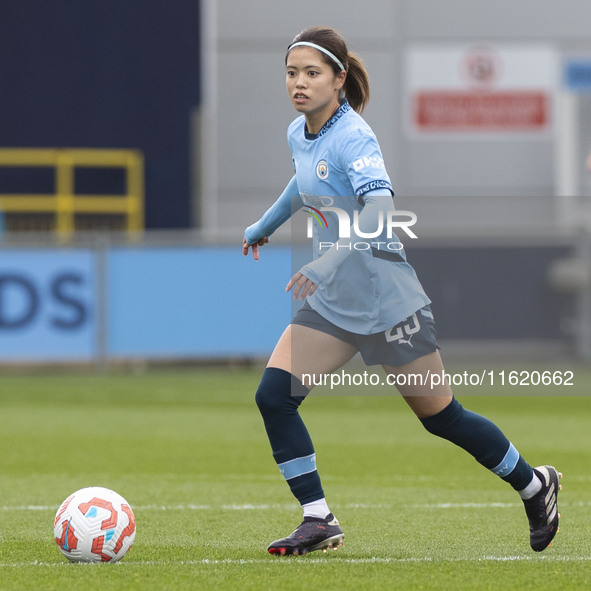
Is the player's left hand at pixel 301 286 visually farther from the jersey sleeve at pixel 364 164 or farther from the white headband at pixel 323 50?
the white headband at pixel 323 50

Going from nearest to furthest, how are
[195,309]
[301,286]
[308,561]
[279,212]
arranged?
[301,286] → [308,561] → [279,212] → [195,309]

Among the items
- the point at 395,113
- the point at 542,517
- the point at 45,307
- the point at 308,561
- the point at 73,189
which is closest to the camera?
the point at 308,561

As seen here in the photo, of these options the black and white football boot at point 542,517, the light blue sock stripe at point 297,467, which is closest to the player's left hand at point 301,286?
the light blue sock stripe at point 297,467

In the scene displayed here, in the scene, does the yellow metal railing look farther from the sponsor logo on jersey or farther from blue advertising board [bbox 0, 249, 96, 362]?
the sponsor logo on jersey

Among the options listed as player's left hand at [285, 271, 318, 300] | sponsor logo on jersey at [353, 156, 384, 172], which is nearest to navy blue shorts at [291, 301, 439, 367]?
player's left hand at [285, 271, 318, 300]

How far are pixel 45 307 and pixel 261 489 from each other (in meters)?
8.76

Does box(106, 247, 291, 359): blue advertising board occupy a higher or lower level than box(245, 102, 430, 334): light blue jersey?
lower

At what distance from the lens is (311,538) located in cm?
566

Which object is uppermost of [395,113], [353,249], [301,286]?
[395,113]

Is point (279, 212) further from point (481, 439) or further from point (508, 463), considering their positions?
point (508, 463)

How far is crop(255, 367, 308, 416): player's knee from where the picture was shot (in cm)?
558

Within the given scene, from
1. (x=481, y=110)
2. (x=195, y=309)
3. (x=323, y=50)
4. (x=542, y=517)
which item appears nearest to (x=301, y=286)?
(x=323, y=50)

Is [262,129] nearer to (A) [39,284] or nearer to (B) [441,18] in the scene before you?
(B) [441,18]

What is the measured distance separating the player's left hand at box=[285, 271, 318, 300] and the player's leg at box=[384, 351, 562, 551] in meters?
0.58
